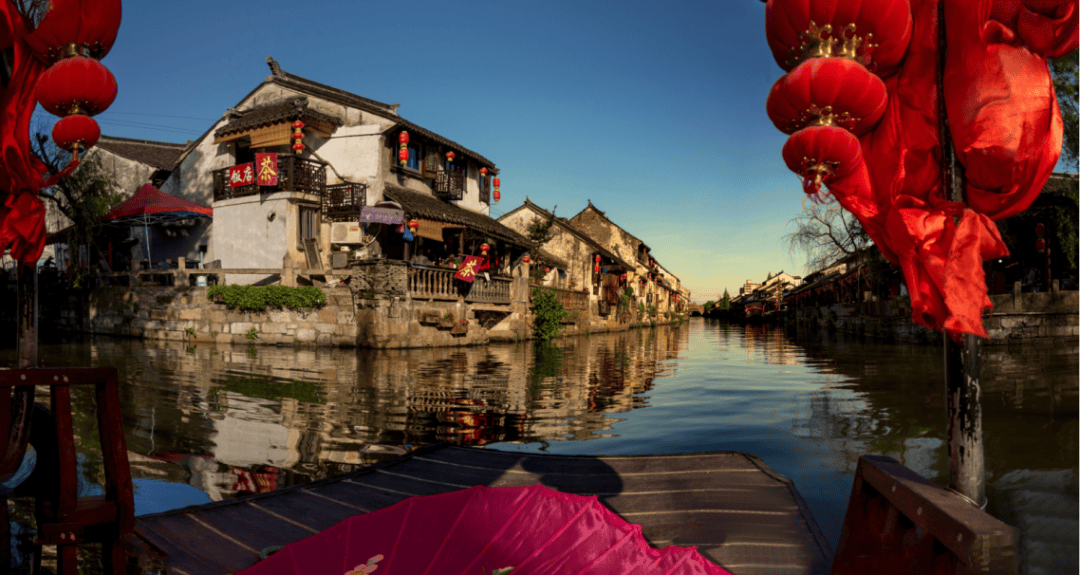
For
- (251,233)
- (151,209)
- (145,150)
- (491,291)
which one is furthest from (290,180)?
(145,150)

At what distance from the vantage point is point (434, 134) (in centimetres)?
2283

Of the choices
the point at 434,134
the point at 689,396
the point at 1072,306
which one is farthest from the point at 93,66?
the point at 1072,306

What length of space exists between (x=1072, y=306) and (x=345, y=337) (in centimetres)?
2234

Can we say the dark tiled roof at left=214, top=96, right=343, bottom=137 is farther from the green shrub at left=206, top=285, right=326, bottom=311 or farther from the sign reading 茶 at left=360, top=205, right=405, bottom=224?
the green shrub at left=206, top=285, right=326, bottom=311

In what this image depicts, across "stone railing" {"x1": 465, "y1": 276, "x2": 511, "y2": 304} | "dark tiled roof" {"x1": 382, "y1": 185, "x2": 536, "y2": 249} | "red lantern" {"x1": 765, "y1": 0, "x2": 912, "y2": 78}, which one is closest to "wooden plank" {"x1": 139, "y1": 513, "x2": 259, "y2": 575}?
"red lantern" {"x1": 765, "y1": 0, "x2": 912, "y2": 78}

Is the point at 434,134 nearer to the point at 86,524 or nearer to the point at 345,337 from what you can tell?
the point at 345,337

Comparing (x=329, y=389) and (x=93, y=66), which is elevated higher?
(x=93, y=66)

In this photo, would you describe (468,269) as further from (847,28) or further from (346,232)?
(847,28)

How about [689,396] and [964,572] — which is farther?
[689,396]

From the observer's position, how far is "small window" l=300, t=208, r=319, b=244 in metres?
20.8

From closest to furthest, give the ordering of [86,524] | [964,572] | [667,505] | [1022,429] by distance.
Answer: [964,572] < [86,524] < [667,505] < [1022,429]

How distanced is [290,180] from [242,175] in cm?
254

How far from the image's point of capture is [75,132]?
3154 millimetres

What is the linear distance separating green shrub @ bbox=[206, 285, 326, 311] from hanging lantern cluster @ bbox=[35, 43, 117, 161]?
14166 millimetres
